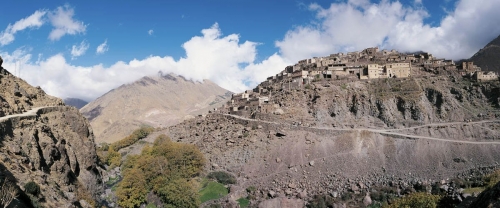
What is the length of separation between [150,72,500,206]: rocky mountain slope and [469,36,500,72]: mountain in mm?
33025

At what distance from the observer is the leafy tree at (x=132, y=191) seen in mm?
43125

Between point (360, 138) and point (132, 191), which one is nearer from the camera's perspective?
point (132, 191)

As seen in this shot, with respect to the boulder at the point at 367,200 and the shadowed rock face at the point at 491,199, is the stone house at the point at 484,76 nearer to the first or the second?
the boulder at the point at 367,200

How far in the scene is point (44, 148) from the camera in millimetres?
29953

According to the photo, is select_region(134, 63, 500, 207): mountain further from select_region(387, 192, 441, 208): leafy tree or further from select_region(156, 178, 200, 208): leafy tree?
select_region(387, 192, 441, 208): leafy tree

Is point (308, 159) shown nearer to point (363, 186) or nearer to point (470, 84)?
point (363, 186)

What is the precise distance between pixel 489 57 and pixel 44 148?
90.2 meters

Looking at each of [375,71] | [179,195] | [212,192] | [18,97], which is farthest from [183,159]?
[375,71]

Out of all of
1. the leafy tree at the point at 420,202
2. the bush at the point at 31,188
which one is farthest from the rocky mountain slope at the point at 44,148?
the leafy tree at the point at 420,202

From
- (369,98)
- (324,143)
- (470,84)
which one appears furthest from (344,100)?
(470,84)

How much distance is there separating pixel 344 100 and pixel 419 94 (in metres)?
10.5

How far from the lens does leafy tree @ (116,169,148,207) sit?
43125 mm

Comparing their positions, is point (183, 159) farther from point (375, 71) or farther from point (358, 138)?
point (375, 71)

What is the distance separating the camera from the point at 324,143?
49.8 m
